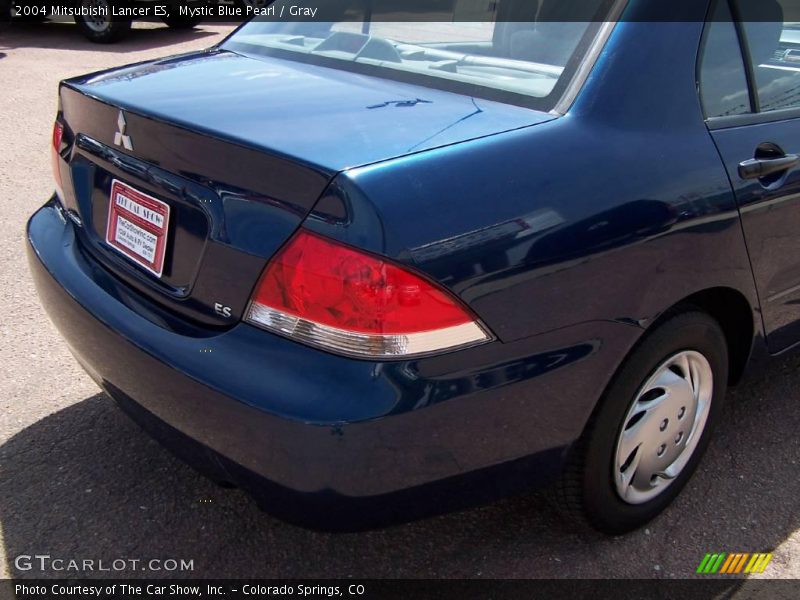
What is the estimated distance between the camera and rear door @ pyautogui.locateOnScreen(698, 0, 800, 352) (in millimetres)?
2324

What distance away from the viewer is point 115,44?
1259 centimetres

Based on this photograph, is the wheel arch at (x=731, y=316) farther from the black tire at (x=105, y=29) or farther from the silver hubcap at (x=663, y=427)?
the black tire at (x=105, y=29)

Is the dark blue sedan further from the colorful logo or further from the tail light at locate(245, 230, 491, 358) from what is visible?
the colorful logo

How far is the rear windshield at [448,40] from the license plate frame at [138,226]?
77 cm

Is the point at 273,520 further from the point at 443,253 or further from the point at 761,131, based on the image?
the point at 761,131

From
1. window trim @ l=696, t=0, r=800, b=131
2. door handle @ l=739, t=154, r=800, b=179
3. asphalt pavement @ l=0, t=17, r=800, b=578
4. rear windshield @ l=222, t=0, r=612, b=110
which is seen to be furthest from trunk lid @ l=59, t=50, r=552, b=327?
asphalt pavement @ l=0, t=17, r=800, b=578

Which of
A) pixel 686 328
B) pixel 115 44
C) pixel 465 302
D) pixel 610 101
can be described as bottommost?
pixel 115 44

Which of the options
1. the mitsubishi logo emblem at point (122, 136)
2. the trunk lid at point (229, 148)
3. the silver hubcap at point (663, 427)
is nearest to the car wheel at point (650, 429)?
the silver hubcap at point (663, 427)

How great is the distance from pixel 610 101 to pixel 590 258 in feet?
1.41

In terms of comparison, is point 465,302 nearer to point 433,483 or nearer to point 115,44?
point 433,483

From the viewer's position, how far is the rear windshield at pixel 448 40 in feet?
7.29

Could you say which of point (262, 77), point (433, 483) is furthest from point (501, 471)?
point (262, 77)

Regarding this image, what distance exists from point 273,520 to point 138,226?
985 mm

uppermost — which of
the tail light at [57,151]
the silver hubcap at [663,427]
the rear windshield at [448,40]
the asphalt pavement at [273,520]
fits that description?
A: the rear windshield at [448,40]
